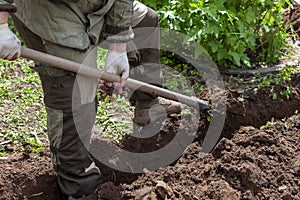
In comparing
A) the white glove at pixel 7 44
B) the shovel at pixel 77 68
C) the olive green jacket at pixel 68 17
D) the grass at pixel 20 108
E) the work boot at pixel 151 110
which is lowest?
the grass at pixel 20 108

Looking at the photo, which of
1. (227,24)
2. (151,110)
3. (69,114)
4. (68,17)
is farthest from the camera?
(227,24)

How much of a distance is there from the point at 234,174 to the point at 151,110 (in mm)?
876

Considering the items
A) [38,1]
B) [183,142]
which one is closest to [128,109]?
[183,142]

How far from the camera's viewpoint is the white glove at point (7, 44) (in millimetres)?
2562

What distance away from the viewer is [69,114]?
9.79 feet

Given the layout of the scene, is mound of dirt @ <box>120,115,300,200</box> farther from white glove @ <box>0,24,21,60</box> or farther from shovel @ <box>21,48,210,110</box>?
white glove @ <box>0,24,21,60</box>

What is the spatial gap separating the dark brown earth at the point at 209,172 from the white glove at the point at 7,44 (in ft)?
2.96

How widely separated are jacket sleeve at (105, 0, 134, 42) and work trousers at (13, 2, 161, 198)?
0.14m

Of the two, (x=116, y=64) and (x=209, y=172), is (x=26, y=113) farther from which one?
(x=209, y=172)

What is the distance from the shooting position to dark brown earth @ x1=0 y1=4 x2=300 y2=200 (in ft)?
10.4

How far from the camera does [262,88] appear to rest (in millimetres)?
4371

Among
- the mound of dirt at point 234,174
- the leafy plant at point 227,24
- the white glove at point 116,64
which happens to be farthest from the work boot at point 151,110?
the white glove at point 116,64

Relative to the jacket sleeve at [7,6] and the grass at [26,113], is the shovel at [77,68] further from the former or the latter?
the grass at [26,113]

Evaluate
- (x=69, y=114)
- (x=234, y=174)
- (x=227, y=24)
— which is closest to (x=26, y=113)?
(x=69, y=114)
